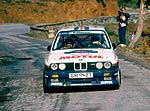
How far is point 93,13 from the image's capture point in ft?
228

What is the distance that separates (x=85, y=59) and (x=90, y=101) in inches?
51.8

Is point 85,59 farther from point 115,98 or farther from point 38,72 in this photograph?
point 38,72

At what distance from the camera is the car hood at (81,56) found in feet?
37.0

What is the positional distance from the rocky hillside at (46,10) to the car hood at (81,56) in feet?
171

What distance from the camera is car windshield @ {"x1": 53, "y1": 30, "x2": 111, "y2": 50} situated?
Answer: 41.1 ft

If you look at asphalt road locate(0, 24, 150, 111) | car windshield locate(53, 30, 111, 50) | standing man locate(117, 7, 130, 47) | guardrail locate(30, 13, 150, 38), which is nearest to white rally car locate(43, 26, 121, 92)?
asphalt road locate(0, 24, 150, 111)

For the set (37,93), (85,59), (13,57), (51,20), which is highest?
(85,59)

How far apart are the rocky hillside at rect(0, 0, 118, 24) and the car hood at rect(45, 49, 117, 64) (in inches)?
2050

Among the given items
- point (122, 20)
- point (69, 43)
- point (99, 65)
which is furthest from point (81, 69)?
point (122, 20)

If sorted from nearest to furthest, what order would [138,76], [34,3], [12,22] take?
[138,76] < [12,22] < [34,3]

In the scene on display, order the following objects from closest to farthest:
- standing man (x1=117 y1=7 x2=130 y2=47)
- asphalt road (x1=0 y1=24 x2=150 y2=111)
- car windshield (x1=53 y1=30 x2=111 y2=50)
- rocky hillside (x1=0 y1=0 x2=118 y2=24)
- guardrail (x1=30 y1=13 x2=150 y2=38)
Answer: asphalt road (x1=0 y1=24 x2=150 y2=111) < car windshield (x1=53 y1=30 x2=111 y2=50) < standing man (x1=117 y1=7 x2=130 y2=47) < guardrail (x1=30 y1=13 x2=150 y2=38) < rocky hillside (x1=0 y1=0 x2=118 y2=24)

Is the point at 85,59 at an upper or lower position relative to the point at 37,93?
upper

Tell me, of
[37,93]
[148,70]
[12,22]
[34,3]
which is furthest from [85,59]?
[34,3]

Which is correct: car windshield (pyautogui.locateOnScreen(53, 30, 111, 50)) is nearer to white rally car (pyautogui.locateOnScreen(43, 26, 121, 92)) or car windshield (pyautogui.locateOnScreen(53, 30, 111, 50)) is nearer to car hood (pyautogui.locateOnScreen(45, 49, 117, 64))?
car hood (pyautogui.locateOnScreen(45, 49, 117, 64))
